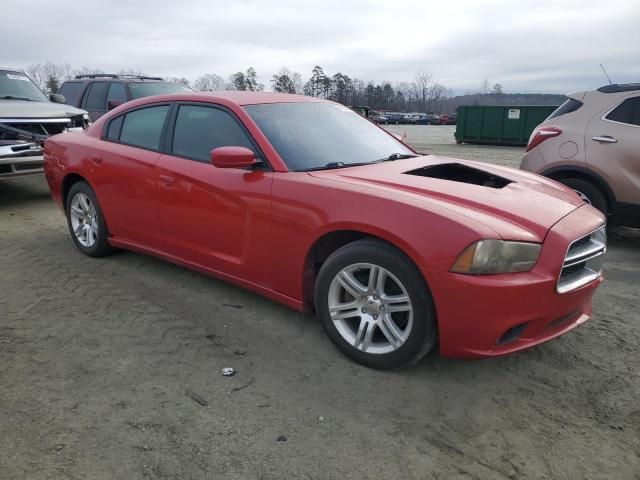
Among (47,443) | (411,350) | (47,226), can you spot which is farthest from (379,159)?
(47,226)

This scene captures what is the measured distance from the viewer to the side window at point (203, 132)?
3.72 metres

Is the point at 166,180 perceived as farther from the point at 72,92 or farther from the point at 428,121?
the point at 428,121

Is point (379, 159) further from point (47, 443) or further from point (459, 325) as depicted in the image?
point (47, 443)

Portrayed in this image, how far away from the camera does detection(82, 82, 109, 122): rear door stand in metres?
10.9

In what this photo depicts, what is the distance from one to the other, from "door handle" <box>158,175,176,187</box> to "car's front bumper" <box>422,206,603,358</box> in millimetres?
2150

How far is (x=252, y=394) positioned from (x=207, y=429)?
0.36m

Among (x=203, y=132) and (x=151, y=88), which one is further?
(x=151, y=88)

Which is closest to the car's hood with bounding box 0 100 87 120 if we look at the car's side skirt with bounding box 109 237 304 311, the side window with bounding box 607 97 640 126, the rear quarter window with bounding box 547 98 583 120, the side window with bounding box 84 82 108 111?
the side window with bounding box 84 82 108 111

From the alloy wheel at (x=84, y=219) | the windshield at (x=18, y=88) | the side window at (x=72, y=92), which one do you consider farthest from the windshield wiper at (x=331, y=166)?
the side window at (x=72, y=92)

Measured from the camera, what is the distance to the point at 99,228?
15.9ft

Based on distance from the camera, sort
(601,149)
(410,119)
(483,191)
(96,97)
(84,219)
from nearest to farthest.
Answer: (483,191)
(84,219)
(601,149)
(96,97)
(410,119)

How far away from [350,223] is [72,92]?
10938 mm

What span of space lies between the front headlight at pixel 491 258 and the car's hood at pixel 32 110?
7.49 m

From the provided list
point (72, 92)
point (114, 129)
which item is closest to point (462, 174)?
point (114, 129)
